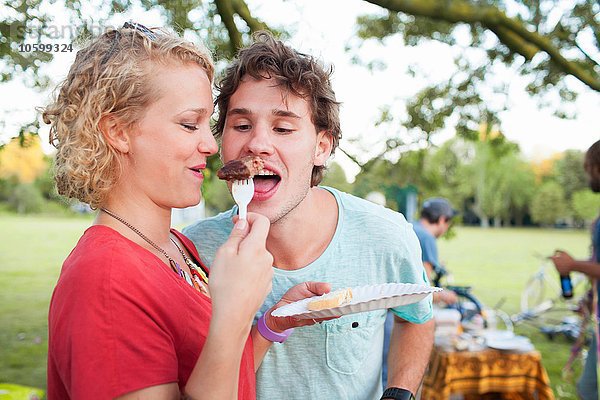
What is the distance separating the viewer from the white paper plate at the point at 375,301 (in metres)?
1.50

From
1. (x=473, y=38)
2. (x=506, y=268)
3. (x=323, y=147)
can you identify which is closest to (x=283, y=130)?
(x=323, y=147)

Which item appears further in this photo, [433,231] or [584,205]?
[584,205]

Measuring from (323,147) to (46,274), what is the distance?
20.4 meters

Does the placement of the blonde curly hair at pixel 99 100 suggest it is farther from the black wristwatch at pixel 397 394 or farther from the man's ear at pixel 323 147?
the black wristwatch at pixel 397 394

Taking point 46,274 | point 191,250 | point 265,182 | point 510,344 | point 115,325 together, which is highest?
point 265,182

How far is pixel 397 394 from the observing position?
2207 millimetres

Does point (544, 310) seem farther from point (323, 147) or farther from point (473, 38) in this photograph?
point (323, 147)

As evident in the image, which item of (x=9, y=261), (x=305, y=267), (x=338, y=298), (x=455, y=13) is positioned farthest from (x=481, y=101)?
(x=9, y=261)

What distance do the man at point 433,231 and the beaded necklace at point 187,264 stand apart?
4449 mm

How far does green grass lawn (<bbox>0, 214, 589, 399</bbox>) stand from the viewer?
9469 millimetres

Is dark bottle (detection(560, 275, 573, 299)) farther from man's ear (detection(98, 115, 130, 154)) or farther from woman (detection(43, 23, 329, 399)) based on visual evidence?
man's ear (detection(98, 115, 130, 154))

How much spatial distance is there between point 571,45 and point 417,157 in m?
2.44

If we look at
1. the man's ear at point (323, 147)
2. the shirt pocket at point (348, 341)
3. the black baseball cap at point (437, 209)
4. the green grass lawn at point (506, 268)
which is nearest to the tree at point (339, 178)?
the black baseball cap at point (437, 209)

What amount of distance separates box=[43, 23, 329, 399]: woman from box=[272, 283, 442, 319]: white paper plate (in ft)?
0.60
